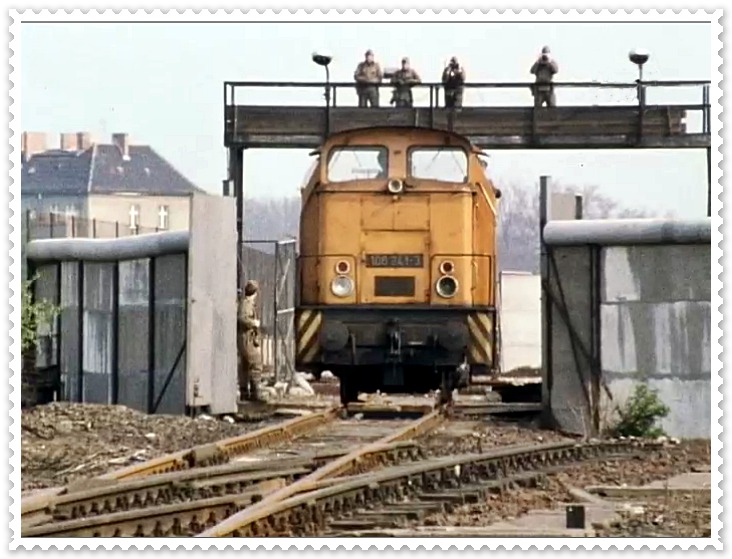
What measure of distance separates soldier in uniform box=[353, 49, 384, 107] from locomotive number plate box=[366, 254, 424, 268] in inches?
67.9

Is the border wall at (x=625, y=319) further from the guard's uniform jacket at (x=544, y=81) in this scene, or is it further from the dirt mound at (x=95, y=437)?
the dirt mound at (x=95, y=437)

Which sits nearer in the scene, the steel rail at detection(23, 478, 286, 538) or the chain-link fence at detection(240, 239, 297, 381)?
the steel rail at detection(23, 478, 286, 538)

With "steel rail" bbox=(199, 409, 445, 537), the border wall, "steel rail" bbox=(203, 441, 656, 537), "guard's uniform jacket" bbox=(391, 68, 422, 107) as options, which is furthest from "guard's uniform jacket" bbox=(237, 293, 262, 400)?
"steel rail" bbox=(203, 441, 656, 537)

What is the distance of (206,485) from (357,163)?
769 centimetres

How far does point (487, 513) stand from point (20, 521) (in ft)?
8.92

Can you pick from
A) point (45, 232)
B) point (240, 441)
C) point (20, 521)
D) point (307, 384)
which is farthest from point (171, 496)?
point (307, 384)

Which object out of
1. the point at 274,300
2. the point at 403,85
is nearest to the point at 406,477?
the point at 403,85

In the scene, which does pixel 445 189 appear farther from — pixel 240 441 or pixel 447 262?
pixel 240 441

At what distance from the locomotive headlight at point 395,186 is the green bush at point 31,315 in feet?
11.7

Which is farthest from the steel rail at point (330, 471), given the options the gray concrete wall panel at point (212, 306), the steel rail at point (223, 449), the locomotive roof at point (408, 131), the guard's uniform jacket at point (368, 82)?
the guard's uniform jacket at point (368, 82)

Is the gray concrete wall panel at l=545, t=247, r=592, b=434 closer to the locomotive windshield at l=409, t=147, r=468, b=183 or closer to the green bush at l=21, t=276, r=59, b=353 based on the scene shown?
the locomotive windshield at l=409, t=147, r=468, b=183

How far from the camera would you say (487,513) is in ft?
32.0

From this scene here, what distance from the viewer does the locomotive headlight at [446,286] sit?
17156 mm

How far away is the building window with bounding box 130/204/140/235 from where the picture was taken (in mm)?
21280
